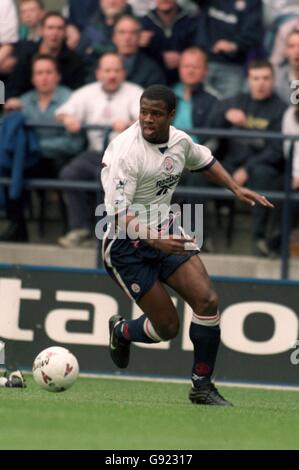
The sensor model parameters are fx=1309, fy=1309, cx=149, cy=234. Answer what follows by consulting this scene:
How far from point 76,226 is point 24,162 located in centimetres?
84

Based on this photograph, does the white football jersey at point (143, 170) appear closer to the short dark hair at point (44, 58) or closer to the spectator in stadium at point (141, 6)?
the short dark hair at point (44, 58)

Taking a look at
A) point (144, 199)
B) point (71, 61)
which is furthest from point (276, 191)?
point (144, 199)

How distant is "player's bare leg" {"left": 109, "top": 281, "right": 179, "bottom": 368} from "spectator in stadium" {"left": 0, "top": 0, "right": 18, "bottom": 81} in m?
4.77

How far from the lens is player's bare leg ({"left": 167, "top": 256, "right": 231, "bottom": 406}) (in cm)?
915

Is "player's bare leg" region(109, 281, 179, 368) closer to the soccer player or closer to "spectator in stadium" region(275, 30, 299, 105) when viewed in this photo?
the soccer player

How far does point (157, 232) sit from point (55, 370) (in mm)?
1239

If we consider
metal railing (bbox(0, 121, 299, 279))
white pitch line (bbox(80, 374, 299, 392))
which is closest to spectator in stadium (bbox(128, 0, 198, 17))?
metal railing (bbox(0, 121, 299, 279))

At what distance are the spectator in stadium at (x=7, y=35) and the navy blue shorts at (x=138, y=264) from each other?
16.5ft

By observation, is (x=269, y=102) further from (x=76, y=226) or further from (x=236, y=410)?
(x=236, y=410)

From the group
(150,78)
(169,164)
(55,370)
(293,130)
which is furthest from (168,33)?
(55,370)

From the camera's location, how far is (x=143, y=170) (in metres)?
9.02

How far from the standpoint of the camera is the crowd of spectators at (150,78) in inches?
513

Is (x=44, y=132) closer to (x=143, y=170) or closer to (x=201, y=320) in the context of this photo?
(x=143, y=170)

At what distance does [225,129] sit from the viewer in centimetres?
1319
